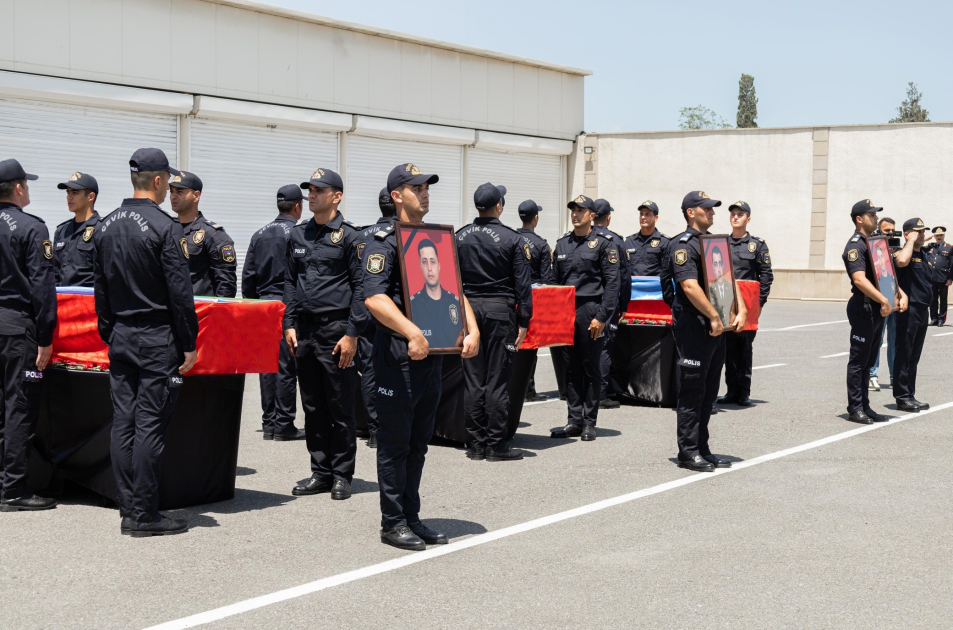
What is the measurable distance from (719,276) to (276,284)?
3972mm

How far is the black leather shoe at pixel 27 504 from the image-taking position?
22.2 feet

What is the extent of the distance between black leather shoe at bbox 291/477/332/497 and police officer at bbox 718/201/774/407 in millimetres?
5820

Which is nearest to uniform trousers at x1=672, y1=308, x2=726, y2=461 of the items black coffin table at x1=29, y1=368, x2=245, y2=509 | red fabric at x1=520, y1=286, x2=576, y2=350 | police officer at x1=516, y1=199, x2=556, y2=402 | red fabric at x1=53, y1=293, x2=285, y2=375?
red fabric at x1=520, y1=286, x2=576, y2=350

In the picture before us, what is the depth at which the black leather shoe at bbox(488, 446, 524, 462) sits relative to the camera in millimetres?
8688

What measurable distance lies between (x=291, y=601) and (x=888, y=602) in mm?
2806

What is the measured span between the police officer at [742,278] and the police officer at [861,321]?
1.39m

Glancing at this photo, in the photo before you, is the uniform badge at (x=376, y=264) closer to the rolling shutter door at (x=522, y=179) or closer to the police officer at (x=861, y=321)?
the police officer at (x=861, y=321)

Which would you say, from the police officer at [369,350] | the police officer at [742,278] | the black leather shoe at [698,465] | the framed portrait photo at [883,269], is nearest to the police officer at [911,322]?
the framed portrait photo at [883,269]

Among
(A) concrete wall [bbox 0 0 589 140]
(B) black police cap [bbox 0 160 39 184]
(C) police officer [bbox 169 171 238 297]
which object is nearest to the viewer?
(B) black police cap [bbox 0 160 39 184]

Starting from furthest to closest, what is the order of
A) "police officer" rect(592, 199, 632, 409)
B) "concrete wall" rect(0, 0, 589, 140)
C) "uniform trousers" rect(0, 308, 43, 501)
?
"concrete wall" rect(0, 0, 589, 140), "police officer" rect(592, 199, 632, 409), "uniform trousers" rect(0, 308, 43, 501)

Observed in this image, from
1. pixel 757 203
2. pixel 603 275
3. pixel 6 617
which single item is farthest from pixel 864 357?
pixel 757 203

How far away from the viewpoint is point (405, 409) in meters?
5.89

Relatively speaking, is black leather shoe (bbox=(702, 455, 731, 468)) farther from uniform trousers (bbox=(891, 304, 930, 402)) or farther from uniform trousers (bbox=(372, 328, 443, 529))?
uniform trousers (bbox=(891, 304, 930, 402))

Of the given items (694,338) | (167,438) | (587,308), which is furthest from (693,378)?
(167,438)
